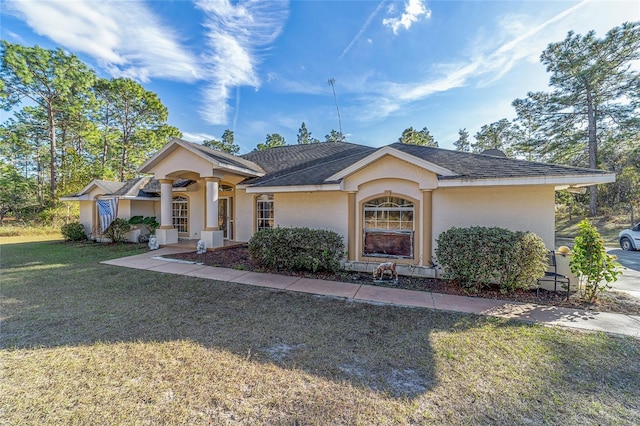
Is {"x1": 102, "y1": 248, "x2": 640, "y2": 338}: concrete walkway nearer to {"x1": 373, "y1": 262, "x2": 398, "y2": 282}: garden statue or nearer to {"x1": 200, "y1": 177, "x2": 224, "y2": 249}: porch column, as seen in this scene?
{"x1": 373, "y1": 262, "x2": 398, "y2": 282}: garden statue

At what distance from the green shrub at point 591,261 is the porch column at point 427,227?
3195mm

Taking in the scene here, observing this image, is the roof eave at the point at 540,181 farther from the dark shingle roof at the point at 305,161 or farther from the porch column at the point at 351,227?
the dark shingle roof at the point at 305,161

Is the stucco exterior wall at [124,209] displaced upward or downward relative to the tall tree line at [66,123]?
downward

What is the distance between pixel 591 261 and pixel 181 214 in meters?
18.5

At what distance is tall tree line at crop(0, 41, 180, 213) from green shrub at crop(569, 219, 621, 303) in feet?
113

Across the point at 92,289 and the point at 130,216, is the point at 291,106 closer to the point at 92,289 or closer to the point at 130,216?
the point at 130,216

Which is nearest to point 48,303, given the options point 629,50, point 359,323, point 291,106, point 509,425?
point 359,323

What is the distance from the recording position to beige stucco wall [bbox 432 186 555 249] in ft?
22.4

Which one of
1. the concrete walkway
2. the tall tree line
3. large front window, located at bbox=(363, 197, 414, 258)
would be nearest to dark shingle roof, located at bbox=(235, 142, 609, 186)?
large front window, located at bbox=(363, 197, 414, 258)

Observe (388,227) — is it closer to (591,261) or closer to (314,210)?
(314,210)

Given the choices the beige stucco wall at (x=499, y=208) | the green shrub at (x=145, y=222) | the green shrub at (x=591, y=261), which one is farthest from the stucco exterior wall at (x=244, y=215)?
the green shrub at (x=591, y=261)

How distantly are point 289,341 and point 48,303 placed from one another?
19.1 ft

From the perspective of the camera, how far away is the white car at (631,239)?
508 inches

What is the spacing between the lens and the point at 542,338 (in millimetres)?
4062
